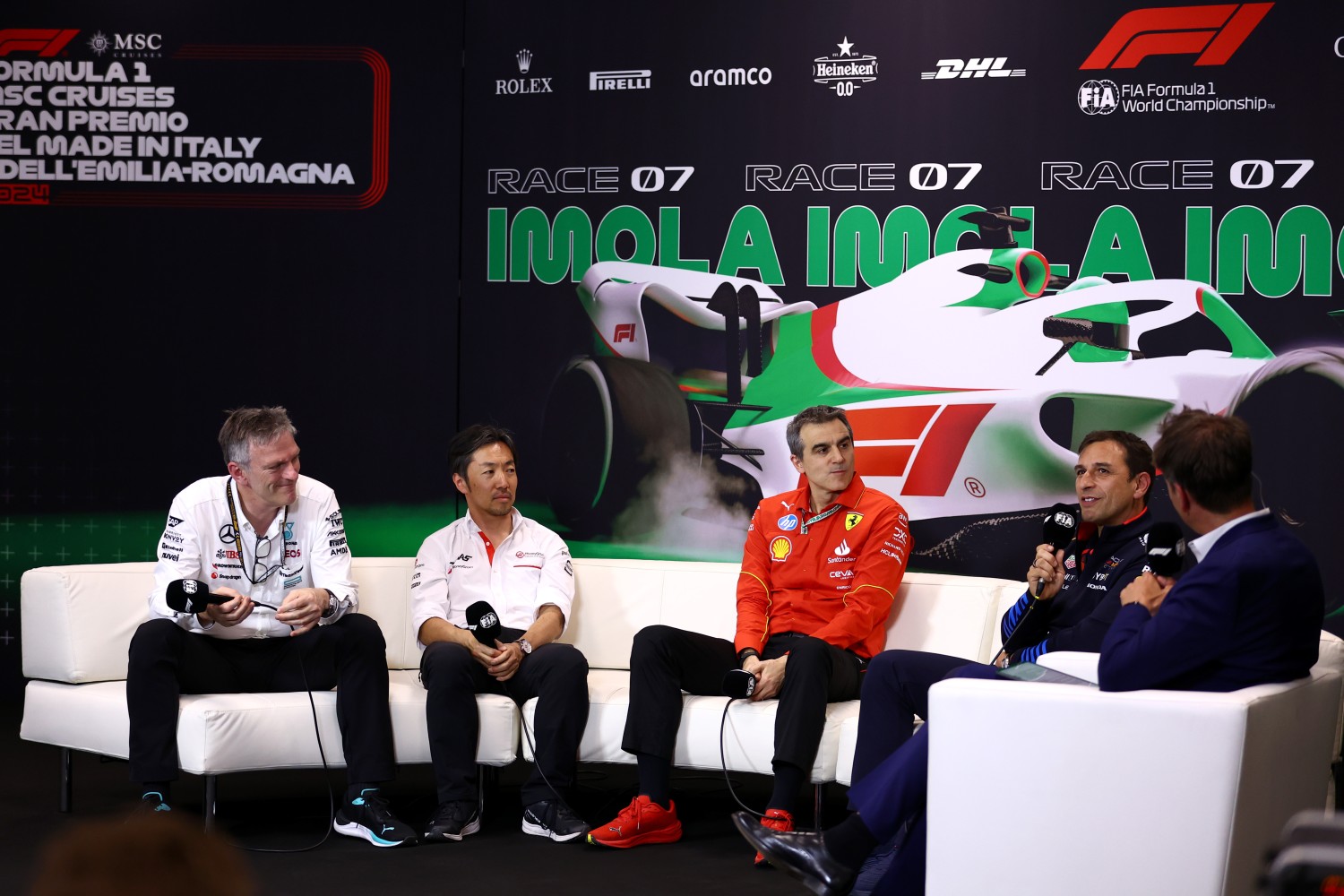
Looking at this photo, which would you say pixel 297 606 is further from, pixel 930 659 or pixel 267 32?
pixel 267 32

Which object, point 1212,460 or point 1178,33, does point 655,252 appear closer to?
point 1178,33

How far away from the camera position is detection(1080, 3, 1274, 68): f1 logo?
4887mm

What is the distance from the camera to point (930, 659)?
139 inches

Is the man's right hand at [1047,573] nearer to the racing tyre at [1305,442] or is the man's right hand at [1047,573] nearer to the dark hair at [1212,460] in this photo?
the dark hair at [1212,460]

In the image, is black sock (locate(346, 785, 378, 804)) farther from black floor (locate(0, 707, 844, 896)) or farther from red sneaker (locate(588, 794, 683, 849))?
red sneaker (locate(588, 794, 683, 849))

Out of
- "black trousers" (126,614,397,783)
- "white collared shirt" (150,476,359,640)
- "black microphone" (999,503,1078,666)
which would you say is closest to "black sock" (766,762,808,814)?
"black microphone" (999,503,1078,666)

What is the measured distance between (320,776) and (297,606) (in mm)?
969

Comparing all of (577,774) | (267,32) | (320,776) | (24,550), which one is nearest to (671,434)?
(577,774)

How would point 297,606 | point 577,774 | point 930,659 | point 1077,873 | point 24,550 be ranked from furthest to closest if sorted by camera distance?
point 24,550, point 577,774, point 297,606, point 930,659, point 1077,873

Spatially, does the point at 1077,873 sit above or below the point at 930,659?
below

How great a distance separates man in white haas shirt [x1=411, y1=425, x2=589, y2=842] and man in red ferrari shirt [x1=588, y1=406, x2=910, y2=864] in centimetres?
19

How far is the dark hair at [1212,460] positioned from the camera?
8.94 ft

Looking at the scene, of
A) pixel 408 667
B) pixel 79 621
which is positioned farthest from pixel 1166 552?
pixel 79 621

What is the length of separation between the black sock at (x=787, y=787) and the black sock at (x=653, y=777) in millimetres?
330
